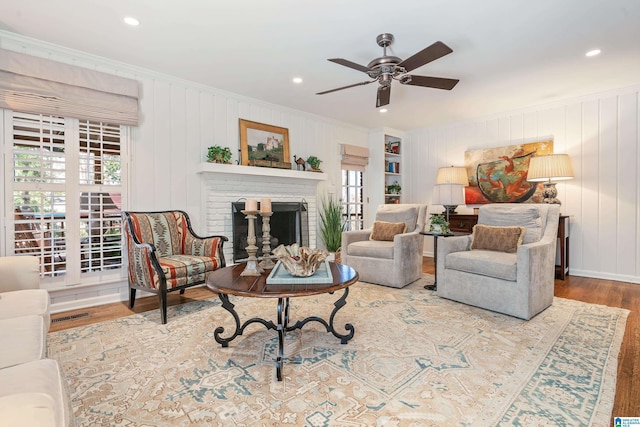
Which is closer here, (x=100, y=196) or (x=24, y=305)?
(x=24, y=305)

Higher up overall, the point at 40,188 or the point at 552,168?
the point at 552,168

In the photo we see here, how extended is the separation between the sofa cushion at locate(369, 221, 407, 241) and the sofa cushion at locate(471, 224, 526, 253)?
2.83 ft

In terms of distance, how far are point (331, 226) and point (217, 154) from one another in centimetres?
218

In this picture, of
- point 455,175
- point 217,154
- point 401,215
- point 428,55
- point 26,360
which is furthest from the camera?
Answer: point 455,175

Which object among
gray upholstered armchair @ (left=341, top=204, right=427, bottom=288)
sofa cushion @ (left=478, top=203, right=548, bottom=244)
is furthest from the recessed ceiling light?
sofa cushion @ (left=478, top=203, right=548, bottom=244)

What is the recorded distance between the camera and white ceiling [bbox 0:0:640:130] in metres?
2.32

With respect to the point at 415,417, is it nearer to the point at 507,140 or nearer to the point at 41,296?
the point at 41,296

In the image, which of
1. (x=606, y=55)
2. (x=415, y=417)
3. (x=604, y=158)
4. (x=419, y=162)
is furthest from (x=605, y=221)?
(x=415, y=417)

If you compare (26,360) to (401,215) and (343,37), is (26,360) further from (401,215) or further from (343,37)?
(401,215)

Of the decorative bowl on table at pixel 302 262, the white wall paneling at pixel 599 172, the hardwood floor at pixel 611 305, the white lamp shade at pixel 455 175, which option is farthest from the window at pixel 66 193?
the white wall paneling at pixel 599 172

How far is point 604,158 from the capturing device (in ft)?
13.4

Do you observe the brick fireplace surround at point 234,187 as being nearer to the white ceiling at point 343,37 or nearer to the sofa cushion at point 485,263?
the white ceiling at point 343,37

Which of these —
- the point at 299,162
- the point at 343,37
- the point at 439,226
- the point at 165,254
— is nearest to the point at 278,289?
the point at 165,254

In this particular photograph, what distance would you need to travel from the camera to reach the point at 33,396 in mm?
724
